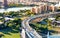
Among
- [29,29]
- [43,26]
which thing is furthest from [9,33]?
[43,26]

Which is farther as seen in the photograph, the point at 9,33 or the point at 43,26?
the point at 43,26

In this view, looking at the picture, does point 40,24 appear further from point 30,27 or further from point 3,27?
point 3,27

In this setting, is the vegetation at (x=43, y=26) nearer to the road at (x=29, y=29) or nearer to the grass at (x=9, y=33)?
the road at (x=29, y=29)

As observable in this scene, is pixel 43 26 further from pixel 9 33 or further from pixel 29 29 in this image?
pixel 9 33

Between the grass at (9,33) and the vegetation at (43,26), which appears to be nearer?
the grass at (9,33)

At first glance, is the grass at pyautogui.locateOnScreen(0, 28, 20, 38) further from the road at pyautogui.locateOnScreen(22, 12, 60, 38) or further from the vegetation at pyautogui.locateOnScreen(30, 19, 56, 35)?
the vegetation at pyautogui.locateOnScreen(30, 19, 56, 35)

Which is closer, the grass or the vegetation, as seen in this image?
the grass

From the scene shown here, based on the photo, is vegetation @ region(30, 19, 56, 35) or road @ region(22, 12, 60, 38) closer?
road @ region(22, 12, 60, 38)

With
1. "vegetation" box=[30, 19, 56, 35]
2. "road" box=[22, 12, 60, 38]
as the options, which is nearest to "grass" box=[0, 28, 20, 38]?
"road" box=[22, 12, 60, 38]

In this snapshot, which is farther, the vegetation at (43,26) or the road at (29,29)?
the vegetation at (43,26)

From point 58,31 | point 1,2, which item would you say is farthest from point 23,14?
point 58,31

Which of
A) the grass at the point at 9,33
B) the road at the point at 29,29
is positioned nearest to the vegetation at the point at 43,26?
the road at the point at 29,29
